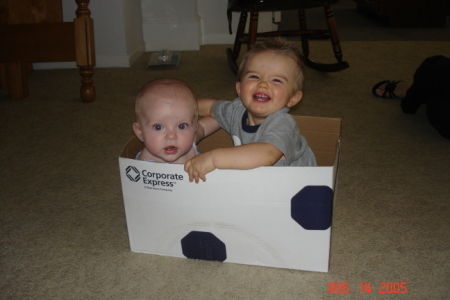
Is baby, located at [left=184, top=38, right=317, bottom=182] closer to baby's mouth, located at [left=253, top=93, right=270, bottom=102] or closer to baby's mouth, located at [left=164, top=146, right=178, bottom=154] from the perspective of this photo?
baby's mouth, located at [left=253, top=93, right=270, bottom=102]

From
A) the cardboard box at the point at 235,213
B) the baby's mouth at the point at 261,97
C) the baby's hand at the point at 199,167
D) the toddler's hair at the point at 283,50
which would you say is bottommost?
the cardboard box at the point at 235,213

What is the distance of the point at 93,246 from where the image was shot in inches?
35.9

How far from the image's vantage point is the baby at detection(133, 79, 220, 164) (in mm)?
878

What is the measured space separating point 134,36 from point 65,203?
64.7 inches

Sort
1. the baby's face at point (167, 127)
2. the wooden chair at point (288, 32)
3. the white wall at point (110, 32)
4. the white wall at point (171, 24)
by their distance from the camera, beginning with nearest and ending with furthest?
the baby's face at point (167, 127) → the wooden chair at point (288, 32) → the white wall at point (110, 32) → the white wall at point (171, 24)

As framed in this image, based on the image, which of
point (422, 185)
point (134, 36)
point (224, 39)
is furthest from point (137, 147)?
point (224, 39)

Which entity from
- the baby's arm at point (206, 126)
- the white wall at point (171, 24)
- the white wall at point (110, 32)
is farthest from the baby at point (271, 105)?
the white wall at point (171, 24)

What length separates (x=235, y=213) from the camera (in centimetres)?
79

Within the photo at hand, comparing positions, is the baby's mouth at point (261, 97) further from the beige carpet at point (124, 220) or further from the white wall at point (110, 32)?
the white wall at point (110, 32)

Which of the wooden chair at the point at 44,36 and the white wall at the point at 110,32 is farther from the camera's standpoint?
the white wall at the point at 110,32
